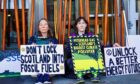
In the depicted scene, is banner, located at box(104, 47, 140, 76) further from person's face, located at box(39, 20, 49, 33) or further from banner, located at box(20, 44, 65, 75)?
person's face, located at box(39, 20, 49, 33)

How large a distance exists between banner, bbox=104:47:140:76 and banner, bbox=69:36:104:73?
6.4 inches

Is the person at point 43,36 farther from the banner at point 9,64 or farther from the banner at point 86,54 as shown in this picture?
the banner at point 9,64

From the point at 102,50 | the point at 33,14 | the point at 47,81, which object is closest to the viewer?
the point at 47,81

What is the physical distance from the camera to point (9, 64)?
7125mm

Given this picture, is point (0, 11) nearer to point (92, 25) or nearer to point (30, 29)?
point (30, 29)

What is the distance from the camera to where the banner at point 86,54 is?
663 cm

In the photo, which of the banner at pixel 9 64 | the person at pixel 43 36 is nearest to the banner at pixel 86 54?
the person at pixel 43 36

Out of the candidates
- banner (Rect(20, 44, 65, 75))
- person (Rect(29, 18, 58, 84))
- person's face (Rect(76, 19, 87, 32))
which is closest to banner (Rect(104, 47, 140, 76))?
person's face (Rect(76, 19, 87, 32))

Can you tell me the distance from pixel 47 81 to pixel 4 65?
103cm

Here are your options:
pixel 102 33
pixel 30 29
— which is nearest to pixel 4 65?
pixel 30 29

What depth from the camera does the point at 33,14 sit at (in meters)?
7.49

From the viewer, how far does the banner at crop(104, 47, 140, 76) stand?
6.80 meters

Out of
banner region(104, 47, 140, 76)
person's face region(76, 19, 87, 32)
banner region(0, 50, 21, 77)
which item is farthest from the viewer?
banner region(0, 50, 21, 77)

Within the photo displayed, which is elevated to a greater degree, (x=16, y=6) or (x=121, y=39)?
(x=16, y=6)
